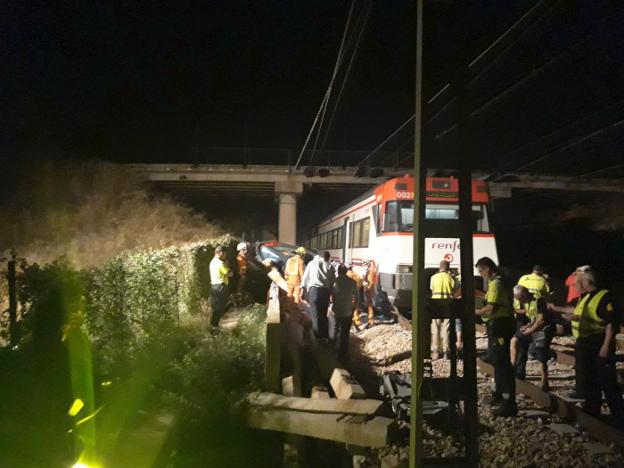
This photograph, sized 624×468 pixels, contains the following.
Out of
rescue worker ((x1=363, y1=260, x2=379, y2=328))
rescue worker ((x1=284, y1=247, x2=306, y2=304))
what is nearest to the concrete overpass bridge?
rescue worker ((x1=363, y1=260, x2=379, y2=328))

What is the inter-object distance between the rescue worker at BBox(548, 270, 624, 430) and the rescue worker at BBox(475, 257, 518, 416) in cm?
79

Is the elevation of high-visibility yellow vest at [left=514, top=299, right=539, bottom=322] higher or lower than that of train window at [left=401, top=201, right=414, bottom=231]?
lower

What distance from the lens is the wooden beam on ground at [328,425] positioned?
4297 millimetres

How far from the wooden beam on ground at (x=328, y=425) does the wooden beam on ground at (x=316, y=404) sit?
0.04 metres

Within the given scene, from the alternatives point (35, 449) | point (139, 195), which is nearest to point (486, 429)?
point (35, 449)

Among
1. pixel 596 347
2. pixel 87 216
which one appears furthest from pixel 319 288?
pixel 87 216

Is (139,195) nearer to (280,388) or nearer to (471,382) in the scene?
(280,388)

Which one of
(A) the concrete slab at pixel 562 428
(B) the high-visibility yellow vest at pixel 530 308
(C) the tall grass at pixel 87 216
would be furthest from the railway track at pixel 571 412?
(C) the tall grass at pixel 87 216

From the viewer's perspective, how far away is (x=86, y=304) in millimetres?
6707

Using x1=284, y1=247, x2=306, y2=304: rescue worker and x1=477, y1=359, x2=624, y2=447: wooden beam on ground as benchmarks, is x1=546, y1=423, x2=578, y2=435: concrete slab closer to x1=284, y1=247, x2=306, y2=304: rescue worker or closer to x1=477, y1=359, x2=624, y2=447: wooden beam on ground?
x1=477, y1=359, x2=624, y2=447: wooden beam on ground

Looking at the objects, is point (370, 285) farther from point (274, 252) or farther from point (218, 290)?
point (218, 290)

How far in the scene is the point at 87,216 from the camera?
22.6 metres

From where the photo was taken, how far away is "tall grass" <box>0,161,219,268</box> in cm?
1945

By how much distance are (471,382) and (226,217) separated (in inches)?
1532
